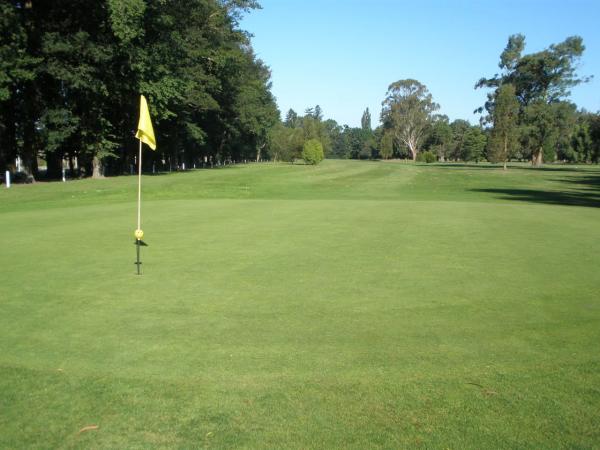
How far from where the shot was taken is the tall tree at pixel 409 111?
11700 cm

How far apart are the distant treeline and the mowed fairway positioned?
85.7 feet

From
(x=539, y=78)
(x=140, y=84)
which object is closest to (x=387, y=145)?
(x=539, y=78)

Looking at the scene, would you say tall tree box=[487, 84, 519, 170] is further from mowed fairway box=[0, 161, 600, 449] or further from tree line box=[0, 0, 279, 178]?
mowed fairway box=[0, 161, 600, 449]

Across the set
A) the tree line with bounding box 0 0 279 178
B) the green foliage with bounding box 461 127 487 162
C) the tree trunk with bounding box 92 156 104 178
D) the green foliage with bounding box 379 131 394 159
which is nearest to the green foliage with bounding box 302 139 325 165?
the tree line with bounding box 0 0 279 178

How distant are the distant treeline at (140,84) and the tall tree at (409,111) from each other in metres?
30.6

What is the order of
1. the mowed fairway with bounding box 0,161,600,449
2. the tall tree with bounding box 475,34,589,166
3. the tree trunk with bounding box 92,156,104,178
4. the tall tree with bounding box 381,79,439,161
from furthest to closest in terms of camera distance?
the tall tree with bounding box 381,79,439,161 → the tall tree with bounding box 475,34,589,166 → the tree trunk with bounding box 92,156,104,178 → the mowed fairway with bounding box 0,161,600,449

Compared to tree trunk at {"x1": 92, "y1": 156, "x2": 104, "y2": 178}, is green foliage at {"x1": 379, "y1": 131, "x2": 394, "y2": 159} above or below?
above

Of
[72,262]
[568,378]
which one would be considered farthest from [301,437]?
[72,262]

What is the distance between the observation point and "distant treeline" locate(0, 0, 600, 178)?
34438 mm

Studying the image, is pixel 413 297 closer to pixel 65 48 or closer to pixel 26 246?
pixel 26 246

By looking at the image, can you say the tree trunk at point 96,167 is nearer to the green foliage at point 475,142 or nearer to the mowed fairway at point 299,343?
the mowed fairway at point 299,343

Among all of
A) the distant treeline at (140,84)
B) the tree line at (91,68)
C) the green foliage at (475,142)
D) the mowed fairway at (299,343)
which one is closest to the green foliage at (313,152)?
the distant treeline at (140,84)

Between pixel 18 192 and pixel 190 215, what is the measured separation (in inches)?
612

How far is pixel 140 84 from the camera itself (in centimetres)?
3772
